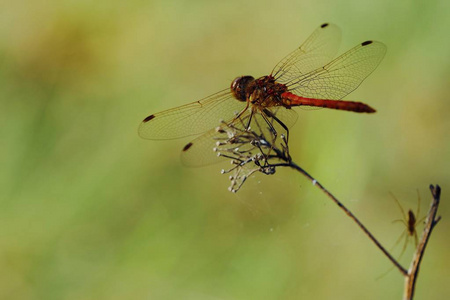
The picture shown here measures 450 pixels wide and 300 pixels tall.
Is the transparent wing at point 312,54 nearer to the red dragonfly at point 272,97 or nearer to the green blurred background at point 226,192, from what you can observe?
the red dragonfly at point 272,97

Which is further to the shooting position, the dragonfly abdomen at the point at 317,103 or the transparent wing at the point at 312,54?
the transparent wing at the point at 312,54

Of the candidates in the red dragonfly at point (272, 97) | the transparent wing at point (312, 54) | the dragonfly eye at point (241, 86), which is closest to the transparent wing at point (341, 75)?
the red dragonfly at point (272, 97)

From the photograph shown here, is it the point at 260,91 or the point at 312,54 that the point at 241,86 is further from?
the point at 312,54

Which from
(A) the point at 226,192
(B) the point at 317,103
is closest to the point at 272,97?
(B) the point at 317,103

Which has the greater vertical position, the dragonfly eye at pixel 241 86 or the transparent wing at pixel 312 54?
the transparent wing at pixel 312 54

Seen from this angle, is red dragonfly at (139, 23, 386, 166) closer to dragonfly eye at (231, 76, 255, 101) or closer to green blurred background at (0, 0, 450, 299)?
dragonfly eye at (231, 76, 255, 101)
